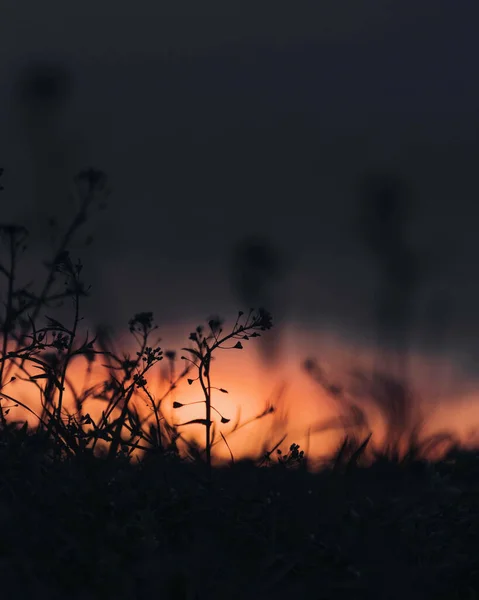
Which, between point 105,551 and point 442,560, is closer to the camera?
point 105,551

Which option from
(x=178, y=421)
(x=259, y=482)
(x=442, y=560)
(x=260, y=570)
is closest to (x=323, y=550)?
(x=260, y=570)

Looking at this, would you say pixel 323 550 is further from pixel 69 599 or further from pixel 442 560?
pixel 69 599

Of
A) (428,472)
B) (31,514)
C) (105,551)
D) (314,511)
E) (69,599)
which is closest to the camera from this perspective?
(69,599)

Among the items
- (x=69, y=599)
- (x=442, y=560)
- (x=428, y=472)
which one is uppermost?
(x=428, y=472)

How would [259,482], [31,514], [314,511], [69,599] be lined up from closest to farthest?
[69,599] < [31,514] < [314,511] < [259,482]

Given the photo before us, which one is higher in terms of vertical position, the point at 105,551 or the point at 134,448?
the point at 134,448

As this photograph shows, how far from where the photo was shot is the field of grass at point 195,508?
13.2 feet

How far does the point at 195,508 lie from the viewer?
4.76m

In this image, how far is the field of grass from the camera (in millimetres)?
4012

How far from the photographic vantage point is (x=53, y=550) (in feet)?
13.6

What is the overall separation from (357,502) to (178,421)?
134cm

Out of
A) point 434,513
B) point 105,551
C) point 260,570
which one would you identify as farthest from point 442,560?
point 105,551

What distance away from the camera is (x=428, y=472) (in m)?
5.74

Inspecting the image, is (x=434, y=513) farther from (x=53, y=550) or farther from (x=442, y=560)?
(x=53, y=550)
